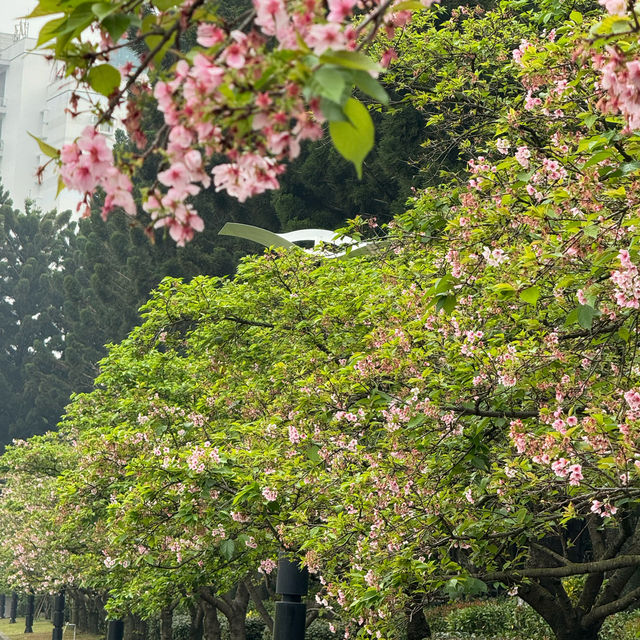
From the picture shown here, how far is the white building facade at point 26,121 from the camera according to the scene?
104562mm

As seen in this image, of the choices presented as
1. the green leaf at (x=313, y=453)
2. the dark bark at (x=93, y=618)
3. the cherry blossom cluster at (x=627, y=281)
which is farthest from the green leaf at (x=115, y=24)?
the dark bark at (x=93, y=618)

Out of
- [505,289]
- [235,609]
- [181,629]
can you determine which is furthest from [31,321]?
[505,289]

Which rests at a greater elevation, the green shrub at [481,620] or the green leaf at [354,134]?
the green leaf at [354,134]

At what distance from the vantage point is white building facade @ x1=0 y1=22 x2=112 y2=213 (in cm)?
10456

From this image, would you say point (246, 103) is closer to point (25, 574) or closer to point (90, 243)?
point (25, 574)

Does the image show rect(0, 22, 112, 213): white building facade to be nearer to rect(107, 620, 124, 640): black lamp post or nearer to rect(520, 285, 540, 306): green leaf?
rect(107, 620, 124, 640): black lamp post

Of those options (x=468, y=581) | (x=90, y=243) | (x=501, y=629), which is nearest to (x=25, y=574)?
(x=90, y=243)

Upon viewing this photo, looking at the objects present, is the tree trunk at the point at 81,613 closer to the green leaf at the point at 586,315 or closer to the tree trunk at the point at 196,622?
the tree trunk at the point at 196,622

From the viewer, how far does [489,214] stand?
691cm

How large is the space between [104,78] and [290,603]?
719 centimetres

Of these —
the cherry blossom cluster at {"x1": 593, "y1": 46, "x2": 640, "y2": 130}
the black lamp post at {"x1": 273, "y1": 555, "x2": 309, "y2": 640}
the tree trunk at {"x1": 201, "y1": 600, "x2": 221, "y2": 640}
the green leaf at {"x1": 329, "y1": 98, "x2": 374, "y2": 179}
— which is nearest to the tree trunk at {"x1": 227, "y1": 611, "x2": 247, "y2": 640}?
the tree trunk at {"x1": 201, "y1": 600, "x2": 221, "y2": 640}

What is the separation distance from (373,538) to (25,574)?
1095 inches

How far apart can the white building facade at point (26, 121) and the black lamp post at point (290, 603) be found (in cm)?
9514

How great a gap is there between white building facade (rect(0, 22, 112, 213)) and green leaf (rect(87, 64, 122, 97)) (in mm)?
101089
